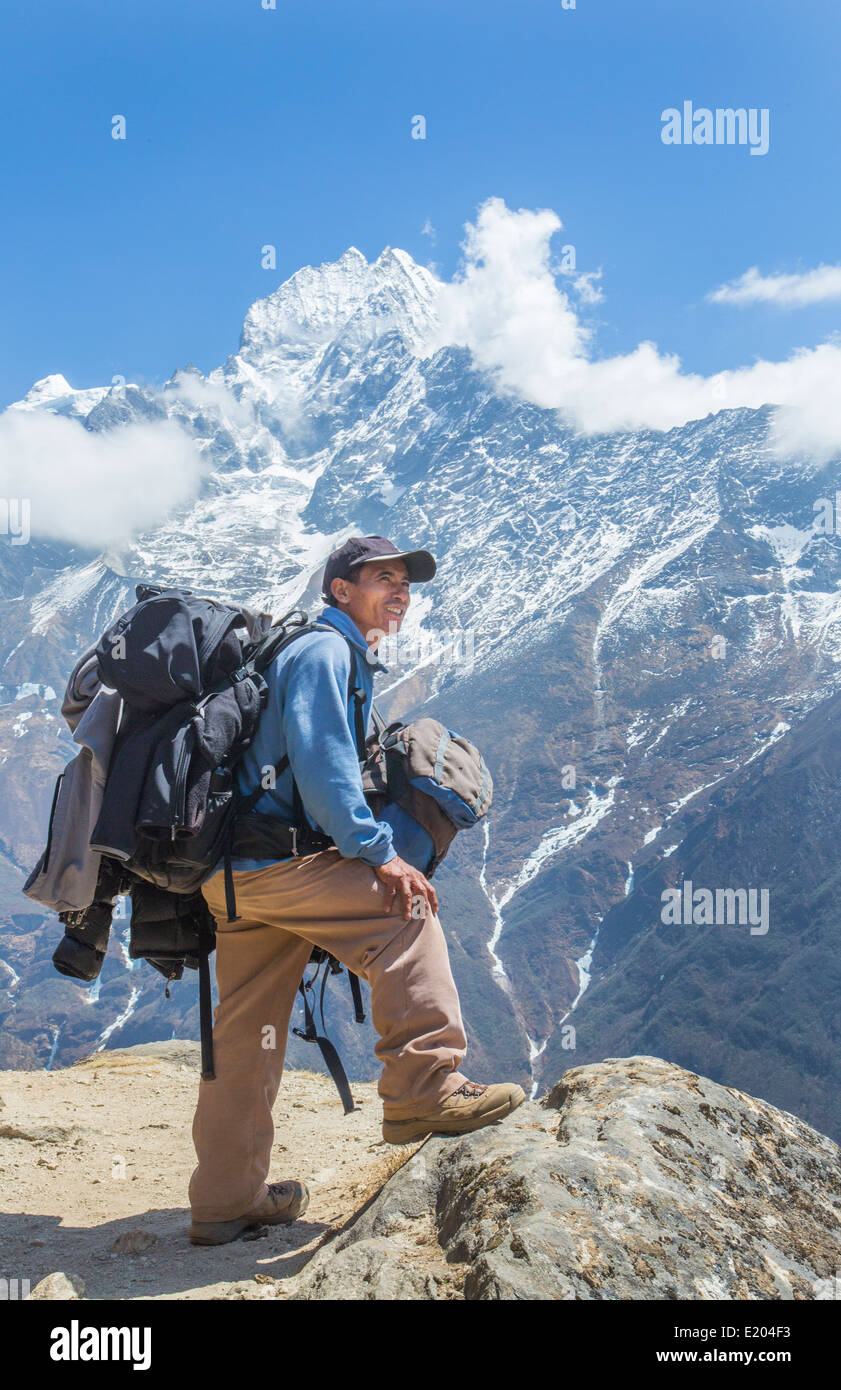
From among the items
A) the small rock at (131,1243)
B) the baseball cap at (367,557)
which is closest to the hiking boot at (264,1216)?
the small rock at (131,1243)

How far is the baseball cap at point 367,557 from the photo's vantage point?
16.6 feet

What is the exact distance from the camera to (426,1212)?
419cm

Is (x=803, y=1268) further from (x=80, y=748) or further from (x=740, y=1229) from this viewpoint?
(x=80, y=748)

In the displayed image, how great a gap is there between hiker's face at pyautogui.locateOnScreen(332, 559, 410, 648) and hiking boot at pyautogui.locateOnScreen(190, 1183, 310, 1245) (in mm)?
2912

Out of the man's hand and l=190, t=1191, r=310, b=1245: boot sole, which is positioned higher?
the man's hand

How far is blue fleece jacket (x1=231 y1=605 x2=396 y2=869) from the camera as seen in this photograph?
4.28 metres

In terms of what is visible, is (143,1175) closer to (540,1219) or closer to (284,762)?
(284,762)

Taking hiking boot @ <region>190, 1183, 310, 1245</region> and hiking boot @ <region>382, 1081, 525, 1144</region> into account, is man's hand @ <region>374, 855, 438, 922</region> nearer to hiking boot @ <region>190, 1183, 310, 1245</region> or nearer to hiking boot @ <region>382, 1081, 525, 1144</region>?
hiking boot @ <region>382, 1081, 525, 1144</region>

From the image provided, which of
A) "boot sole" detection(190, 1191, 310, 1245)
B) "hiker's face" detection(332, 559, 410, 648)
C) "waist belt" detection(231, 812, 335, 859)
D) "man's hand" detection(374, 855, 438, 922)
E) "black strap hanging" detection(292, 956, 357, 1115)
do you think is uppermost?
"hiker's face" detection(332, 559, 410, 648)

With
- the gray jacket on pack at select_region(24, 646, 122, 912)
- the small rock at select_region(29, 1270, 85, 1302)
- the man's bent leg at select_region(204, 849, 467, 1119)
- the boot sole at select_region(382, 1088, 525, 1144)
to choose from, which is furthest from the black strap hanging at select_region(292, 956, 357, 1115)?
the small rock at select_region(29, 1270, 85, 1302)

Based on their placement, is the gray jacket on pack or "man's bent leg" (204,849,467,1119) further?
the gray jacket on pack

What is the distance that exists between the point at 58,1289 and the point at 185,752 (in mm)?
2082

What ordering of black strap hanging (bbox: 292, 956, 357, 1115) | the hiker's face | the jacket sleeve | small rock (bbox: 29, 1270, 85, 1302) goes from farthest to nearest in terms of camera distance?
the hiker's face < black strap hanging (bbox: 292, 956, 357, 1115) < the jacket sleeve < small rock (bbox: 29, 1270, 85, 1302)

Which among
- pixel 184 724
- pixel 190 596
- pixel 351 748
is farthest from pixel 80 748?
pixel 351 748
